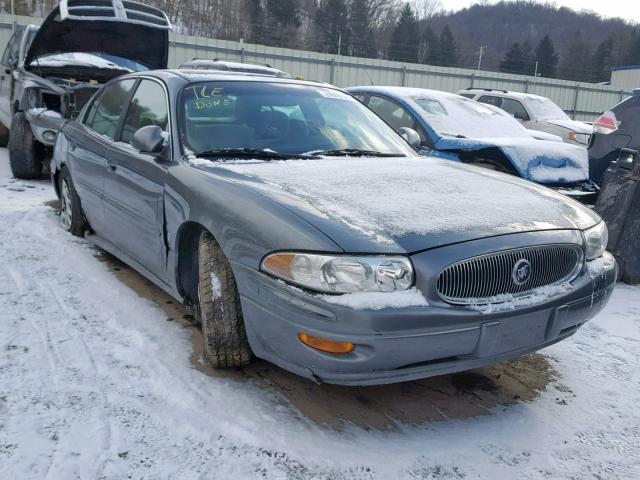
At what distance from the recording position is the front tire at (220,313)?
111 inches

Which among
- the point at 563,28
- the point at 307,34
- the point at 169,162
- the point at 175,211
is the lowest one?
the point at 175,211

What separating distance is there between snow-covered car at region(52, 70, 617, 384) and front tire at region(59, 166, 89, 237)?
94 cm

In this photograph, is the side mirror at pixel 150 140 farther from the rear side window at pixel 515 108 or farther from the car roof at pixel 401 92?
the rear side window at pixel 515 108

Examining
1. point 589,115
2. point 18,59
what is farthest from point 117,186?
point 589,115

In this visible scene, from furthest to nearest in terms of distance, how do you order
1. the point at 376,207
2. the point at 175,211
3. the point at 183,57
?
the point at 183,57 < the point at 175,211 < the point at 376,207

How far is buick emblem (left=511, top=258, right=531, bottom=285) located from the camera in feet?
8.27

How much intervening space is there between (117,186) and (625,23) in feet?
339

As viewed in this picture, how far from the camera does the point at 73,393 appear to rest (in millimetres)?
2691

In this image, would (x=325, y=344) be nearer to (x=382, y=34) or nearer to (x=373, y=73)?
(x=373, y=73)

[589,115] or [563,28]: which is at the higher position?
[563,28]

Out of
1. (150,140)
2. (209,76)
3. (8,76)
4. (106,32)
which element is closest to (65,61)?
(106,32)

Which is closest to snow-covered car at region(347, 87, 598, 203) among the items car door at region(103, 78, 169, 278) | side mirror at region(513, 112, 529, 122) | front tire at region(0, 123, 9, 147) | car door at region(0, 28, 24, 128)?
car door at region(103, 78, 169, 278)

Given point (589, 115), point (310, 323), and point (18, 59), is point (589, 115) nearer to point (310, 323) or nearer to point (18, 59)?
point (18, 59)

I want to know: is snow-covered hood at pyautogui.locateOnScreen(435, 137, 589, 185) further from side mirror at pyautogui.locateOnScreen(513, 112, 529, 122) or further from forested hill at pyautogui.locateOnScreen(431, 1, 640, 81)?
forested hill at pyautogui.locateOnScreen(431, 1, 640, 81)
